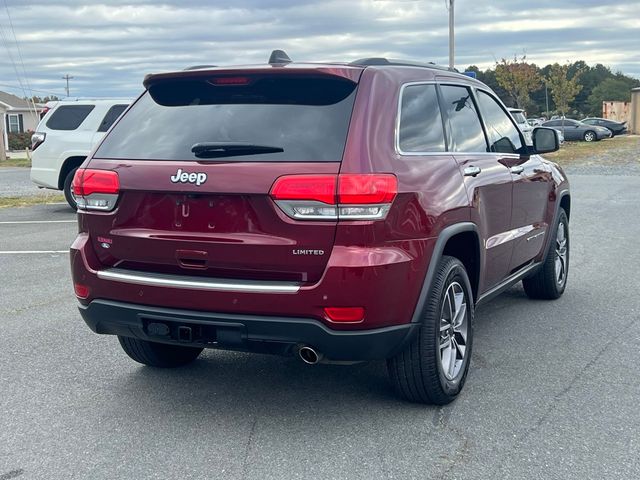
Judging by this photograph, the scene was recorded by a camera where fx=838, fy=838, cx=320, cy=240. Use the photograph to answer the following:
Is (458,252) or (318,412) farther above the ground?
(458,252)

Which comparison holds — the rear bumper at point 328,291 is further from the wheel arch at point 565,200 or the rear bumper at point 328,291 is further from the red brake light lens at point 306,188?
the wheel arch at point 565,200

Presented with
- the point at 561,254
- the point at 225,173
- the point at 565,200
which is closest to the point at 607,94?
the point at 565,200

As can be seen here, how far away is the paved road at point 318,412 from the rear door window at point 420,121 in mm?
1437

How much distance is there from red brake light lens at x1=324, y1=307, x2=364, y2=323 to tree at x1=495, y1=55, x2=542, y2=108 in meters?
53.4

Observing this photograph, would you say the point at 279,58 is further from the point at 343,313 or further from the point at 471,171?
the point at 343,313

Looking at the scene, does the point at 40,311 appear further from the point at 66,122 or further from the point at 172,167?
the point at 66,122

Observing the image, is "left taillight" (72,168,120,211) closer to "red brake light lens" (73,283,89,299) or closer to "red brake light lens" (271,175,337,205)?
"red brake light lens" (73,283,89,299)

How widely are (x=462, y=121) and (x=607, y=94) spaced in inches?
4123

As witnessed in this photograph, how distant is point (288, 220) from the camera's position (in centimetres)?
396

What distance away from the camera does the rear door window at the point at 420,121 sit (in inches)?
176

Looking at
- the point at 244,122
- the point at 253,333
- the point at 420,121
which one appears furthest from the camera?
the point at 420,121

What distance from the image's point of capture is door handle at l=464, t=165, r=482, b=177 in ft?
16.3

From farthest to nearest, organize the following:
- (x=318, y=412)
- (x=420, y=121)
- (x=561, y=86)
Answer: (x=561, y=86), (x=420, y=121), (x=318, y=412)

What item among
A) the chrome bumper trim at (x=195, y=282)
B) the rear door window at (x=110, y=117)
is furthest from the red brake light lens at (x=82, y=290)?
the rear door window at (x=110, y=117)
